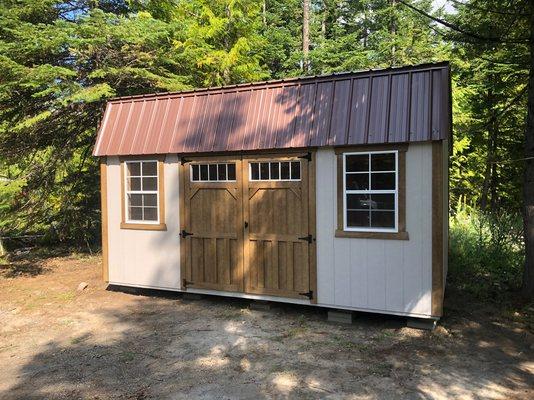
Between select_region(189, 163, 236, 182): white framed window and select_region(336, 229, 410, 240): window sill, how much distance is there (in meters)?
1.89

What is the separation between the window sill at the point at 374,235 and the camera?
18.5 ft

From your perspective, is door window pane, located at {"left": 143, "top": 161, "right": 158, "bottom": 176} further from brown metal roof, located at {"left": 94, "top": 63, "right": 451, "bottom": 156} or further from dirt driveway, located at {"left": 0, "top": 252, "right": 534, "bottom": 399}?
dirt driveway, located at {"left": 0, "top": 252, "right": 534, "bottom": 399}

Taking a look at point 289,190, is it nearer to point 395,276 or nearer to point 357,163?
point 357,163

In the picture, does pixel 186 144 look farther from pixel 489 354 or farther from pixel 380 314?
pixel 489 354

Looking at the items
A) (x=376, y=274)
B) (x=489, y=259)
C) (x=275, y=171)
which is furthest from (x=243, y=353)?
(x=489, y=259)

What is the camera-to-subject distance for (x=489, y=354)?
4.95 m

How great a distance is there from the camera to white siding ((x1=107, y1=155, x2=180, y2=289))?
23.4ft

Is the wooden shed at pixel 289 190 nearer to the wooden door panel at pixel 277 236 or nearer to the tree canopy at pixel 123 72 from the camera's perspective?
the wooden door panel at pixel 277 236

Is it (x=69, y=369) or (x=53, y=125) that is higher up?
(x=53, y=125)

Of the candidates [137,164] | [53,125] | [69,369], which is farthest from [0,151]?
[69,369]

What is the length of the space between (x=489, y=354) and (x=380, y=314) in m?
1.64

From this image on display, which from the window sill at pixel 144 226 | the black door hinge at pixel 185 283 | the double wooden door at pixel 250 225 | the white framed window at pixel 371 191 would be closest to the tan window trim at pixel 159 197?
the window sill at pixel 144 226

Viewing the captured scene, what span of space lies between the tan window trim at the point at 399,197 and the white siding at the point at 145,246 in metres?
2.67

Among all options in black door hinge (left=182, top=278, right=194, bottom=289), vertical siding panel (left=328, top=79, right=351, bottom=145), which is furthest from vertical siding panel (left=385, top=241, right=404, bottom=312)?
black door hinge (left=182, top=278, right=194, bottom=289)
